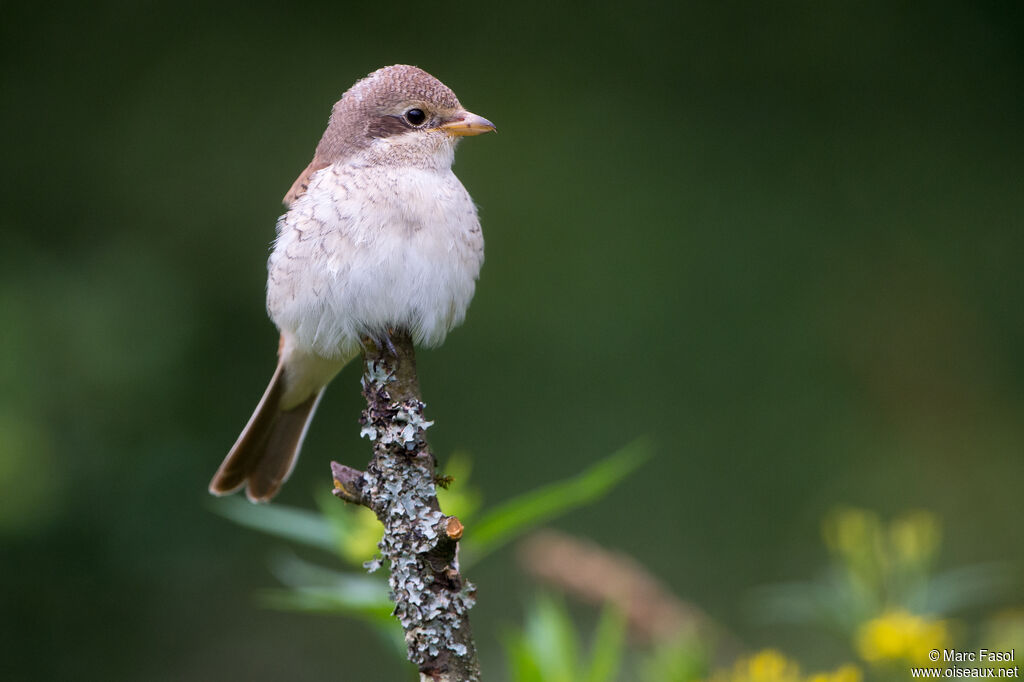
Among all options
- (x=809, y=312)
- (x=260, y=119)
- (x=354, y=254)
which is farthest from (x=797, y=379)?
(x=354, y=254)

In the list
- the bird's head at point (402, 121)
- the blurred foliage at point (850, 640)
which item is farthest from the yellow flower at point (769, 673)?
the bird's head at point (402, 121)

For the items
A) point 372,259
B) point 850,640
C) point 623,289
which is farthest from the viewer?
point 623,289

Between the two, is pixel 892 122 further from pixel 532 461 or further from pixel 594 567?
pixel 594 567

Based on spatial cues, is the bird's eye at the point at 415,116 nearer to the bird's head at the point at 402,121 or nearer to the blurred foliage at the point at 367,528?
the bird's head at the point at 402,121

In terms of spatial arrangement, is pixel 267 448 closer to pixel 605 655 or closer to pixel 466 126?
pixel 466 126

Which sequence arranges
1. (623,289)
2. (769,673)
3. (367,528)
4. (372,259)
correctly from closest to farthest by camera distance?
(769,673) → (367,528) → (372,259) → (623,289)

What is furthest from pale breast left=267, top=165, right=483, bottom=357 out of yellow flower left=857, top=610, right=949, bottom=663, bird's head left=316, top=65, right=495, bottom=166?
yellow flower left=857, top=610, right=949, bottom=663

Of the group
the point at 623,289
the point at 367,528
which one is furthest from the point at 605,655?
the point at 623,289

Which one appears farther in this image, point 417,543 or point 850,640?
point 850,640
